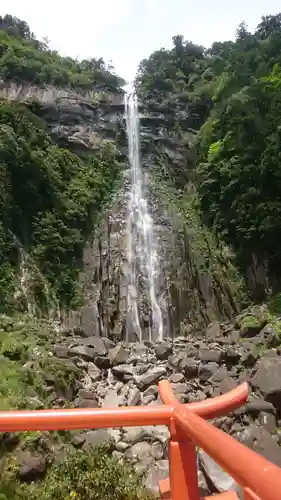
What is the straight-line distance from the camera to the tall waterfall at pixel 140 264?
1454 cm

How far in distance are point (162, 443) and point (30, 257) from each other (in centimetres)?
965

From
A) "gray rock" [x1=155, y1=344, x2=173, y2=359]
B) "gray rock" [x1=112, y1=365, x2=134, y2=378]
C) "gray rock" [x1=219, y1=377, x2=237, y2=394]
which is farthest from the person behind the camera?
"gray rock" [x1=155, y1=344, x2=173, y2=359]

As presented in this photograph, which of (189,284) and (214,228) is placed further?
(214,228)

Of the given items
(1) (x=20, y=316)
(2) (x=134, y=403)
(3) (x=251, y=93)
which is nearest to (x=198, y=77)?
(3) (x=251, y=93)

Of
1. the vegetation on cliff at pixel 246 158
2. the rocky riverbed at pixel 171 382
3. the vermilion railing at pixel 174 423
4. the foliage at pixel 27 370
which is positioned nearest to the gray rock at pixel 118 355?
the rocky riverbed at pixel 171 382

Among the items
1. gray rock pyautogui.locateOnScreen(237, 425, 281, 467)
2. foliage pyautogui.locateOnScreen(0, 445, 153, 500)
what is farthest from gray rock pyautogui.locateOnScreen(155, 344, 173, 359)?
foliage pyautogui.locateOnScreen(0, 445, 153, 500)

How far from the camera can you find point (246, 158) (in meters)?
16.0

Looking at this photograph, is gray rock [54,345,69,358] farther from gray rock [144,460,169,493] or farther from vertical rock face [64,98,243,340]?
vertical rock face [64,98,243,340]

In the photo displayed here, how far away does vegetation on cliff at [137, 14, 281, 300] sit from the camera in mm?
14727

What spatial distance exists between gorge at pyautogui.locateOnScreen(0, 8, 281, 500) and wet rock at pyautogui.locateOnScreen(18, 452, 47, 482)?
15 millimetres

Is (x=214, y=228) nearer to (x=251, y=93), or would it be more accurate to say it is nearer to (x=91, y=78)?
(x=251, y=93)

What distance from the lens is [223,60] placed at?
70.7 feet

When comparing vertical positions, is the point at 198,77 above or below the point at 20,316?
above

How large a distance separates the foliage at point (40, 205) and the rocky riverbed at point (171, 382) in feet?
11.1
